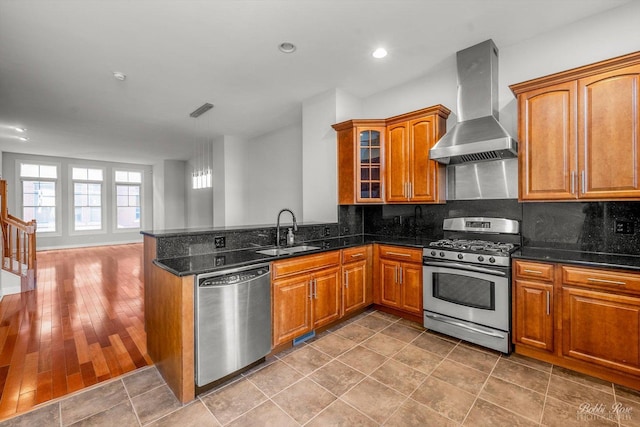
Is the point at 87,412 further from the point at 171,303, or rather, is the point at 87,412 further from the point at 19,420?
the point at 171,303

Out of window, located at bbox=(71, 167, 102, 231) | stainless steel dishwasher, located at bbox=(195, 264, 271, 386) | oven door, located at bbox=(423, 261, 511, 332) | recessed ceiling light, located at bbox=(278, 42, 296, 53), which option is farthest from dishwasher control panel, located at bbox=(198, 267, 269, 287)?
window, located at bbox=(71, 167, 102, 231)

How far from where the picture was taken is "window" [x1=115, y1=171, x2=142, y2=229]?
32.2ft

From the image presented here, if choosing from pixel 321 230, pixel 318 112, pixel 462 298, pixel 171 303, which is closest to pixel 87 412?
pixel 171 303

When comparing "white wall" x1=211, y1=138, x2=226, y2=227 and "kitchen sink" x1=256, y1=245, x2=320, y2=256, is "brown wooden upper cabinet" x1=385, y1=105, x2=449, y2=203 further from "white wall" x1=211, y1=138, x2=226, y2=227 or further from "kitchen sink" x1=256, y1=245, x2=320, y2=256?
"white wall" x1=211, y1=138, x2=226, y2=227

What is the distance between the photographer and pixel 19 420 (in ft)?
5.75

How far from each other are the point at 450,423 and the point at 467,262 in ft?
4.43

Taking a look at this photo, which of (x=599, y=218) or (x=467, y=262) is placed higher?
(x=599, y=218)

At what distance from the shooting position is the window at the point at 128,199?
9812 mm

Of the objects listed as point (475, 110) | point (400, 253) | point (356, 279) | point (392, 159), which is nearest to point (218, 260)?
point (356, 279)

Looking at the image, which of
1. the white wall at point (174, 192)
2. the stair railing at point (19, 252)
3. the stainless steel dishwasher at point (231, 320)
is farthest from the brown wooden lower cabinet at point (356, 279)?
the white wall at point (174, 192)

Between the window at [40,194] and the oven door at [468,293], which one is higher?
the window at [40,194]

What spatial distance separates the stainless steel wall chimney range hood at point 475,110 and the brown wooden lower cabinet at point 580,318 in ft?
3.63

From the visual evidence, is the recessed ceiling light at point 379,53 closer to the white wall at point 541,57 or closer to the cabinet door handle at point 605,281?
the white wall at point 541,57

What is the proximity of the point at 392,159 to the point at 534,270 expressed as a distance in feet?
5.99
